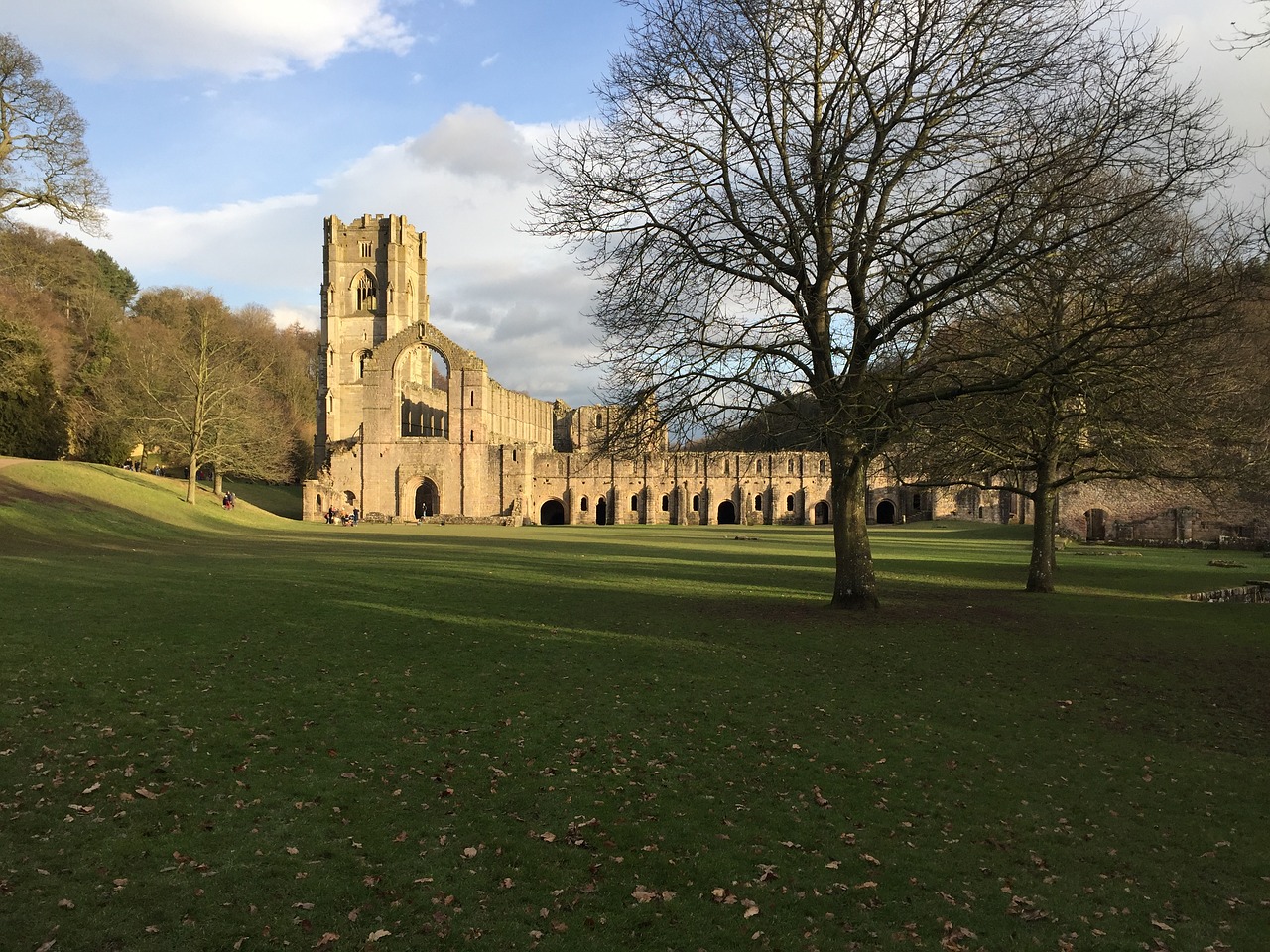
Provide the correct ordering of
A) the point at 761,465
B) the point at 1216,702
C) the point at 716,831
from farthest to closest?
the point at 761,465, the point at 1216,702, the point at 716,831

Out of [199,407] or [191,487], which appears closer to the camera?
[191,487]

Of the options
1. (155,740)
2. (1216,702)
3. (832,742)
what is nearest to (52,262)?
(155,740)

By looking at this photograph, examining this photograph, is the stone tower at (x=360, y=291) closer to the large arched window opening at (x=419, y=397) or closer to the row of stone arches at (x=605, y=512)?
the large arched window opening at (x=419, y=397)

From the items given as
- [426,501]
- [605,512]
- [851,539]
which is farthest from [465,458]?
[851,539]

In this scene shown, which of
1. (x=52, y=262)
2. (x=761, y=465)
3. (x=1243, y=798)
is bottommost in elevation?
(x=1243, y=798)

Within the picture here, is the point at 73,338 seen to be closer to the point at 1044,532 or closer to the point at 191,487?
the point at 191,487

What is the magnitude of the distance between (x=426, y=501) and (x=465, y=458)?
20.4 ft

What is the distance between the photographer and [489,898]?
4.75 metres

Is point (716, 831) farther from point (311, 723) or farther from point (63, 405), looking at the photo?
point (63, 405)

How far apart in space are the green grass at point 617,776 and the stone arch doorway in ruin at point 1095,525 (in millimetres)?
32667

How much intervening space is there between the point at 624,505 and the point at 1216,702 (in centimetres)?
6292

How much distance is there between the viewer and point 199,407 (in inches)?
1630

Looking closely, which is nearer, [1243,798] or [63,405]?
[1243,798]

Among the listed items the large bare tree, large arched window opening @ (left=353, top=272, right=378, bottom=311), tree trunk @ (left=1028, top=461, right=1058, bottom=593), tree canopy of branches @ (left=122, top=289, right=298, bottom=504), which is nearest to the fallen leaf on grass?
the large bare tree
